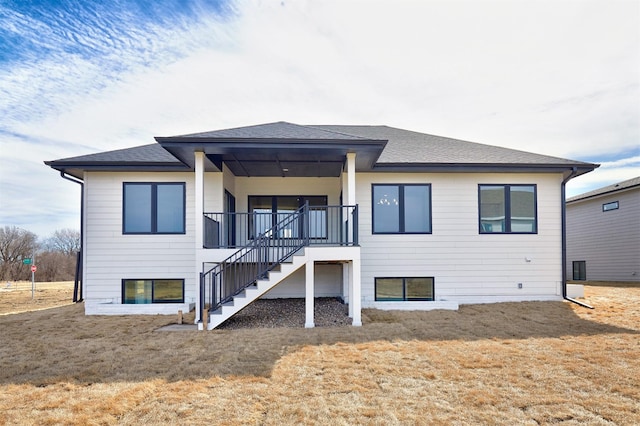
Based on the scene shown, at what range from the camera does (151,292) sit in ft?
32.8

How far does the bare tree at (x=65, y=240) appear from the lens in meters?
37.8

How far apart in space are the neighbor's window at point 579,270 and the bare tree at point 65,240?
40749 mm

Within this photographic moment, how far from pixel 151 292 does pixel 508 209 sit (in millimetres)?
9779

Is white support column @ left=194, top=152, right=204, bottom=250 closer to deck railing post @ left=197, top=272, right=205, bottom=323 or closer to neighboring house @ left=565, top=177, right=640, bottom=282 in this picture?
deck railing post @ left=197, top=272, right=205, bottom=323

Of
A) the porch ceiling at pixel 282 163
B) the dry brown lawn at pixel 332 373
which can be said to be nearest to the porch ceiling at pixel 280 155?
the porch ceiling at pixel 282 163

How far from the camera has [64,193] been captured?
16.1 m

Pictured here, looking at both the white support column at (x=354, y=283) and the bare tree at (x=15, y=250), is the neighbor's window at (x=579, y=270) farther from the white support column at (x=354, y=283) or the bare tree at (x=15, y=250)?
the bare tree at (x=15, y=250)

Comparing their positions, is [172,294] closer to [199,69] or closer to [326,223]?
[326,223]

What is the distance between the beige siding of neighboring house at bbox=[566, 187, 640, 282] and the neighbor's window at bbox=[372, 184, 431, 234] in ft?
36.6

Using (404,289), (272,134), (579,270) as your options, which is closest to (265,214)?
(272,134)

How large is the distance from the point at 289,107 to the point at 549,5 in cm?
987

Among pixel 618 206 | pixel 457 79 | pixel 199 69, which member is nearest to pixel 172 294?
pixel 199 69

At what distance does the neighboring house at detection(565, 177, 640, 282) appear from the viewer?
15578 mm

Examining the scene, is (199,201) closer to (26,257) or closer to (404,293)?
(404,293)
